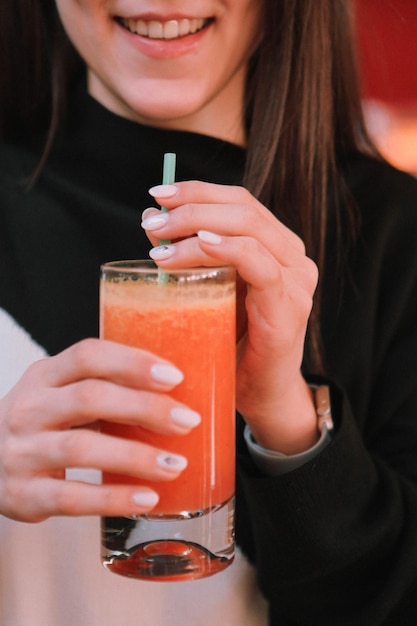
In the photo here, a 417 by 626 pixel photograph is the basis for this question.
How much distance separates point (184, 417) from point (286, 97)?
0.84 metres

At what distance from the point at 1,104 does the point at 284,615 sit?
1.07 metres

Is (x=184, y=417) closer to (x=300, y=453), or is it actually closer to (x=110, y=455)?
(x=110, y=455)

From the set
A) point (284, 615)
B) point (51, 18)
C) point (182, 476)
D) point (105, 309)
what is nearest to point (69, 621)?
point (284, 615)

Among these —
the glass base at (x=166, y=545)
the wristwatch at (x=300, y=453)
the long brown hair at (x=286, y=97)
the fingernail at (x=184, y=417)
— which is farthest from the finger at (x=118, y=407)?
the long brown hair at (x=286, y=97)

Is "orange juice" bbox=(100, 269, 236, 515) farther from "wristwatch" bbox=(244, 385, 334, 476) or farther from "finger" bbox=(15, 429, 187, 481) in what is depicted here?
"wristwatch" bbox=(244, 385, 334, 476)

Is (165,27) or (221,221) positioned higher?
(165,27)

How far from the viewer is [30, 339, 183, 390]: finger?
0.98 m

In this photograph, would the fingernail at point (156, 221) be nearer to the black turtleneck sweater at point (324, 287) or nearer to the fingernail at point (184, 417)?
the fingernail at point (184, 417)

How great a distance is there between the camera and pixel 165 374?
3.23 ft

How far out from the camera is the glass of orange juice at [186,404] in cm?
103

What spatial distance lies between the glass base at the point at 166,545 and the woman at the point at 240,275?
0.24 feet

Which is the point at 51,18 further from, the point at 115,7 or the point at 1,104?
the point at 115,7

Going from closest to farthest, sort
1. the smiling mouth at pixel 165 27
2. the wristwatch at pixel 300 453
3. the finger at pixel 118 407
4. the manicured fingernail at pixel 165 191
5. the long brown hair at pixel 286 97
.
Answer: the finger at pixel 118 407, the manicured fingernail at pixel 165 191, the wristwatch at pixel 300 453, the smiling mouth at pixel 165 27, the long brown hair at pixel 286 97

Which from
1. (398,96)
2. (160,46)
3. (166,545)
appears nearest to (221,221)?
(166,545)
